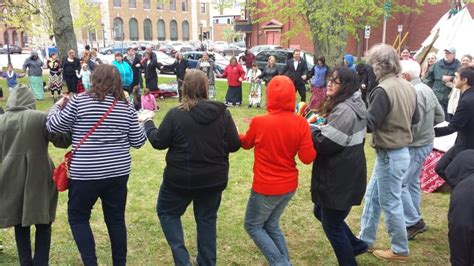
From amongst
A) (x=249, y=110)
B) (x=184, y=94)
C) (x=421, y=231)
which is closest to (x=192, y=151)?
(x=184, y=94)

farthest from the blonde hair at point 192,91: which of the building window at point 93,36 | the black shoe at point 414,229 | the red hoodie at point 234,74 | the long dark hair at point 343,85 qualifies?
the building window at point 93,36

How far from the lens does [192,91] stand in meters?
3.30

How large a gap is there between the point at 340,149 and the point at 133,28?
6874cm

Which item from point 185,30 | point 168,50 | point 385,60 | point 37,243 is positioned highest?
point 185,30

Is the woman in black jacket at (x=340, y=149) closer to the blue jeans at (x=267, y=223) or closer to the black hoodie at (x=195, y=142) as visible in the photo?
the blue jeans at (x=267, y=223)

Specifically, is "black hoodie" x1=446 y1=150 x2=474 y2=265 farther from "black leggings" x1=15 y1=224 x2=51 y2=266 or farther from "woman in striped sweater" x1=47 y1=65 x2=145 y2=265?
"black leggings" x1=15 y1=224 x2=51 y2=266

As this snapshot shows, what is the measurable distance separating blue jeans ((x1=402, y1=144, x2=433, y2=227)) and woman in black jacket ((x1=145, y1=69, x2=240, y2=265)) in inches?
73.7

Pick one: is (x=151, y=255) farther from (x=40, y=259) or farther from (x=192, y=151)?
(x=192, y=151)

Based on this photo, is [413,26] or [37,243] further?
[413,26]

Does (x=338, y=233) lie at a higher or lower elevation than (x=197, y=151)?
lower

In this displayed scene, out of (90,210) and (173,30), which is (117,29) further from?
(90,210)

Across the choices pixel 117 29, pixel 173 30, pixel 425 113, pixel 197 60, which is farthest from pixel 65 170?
pixel 173 30

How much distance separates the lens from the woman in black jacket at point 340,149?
329cm

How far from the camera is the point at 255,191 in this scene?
3.48 m
